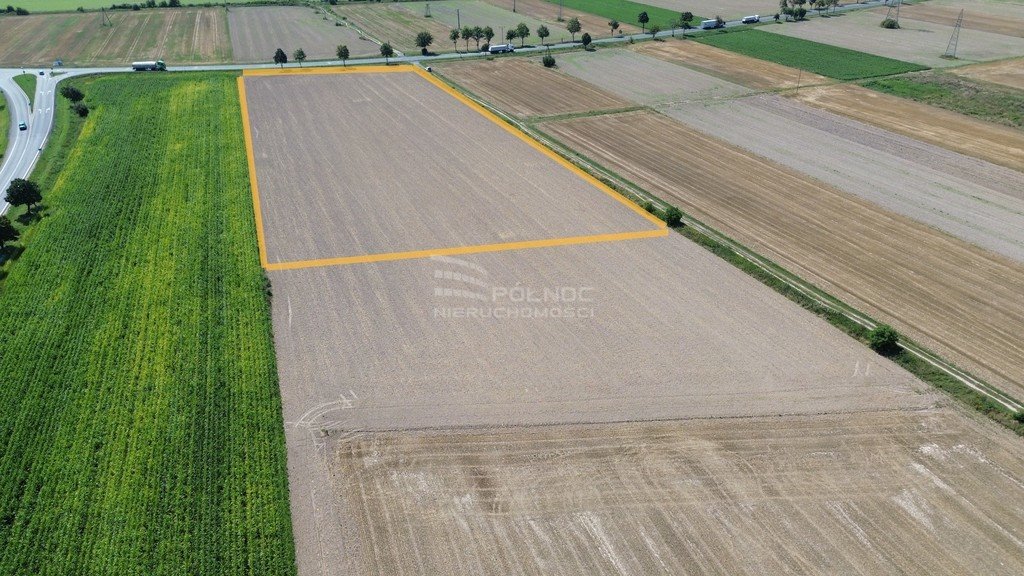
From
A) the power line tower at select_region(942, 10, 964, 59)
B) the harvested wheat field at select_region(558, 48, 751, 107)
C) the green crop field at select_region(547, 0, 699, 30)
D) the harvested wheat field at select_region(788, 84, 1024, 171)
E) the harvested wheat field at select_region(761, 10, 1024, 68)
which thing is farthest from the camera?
the green crop field at select_region(547, 0, 699, 30)

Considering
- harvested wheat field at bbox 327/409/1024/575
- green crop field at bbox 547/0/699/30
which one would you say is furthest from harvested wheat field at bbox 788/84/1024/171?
harvested wheat field at bbox 327/409/1024/575

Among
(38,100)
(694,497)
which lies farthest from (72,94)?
(694,497)

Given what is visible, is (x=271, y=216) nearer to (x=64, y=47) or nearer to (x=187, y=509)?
(x=187, y=509)

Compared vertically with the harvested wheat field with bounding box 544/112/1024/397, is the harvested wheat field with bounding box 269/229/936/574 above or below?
below

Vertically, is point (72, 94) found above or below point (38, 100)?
above

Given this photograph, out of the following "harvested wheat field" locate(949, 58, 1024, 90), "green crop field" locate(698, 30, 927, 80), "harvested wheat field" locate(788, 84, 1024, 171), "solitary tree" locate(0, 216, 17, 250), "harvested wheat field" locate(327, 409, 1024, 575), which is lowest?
"harvested wheat field" locate(327, 409, 1024, 575)

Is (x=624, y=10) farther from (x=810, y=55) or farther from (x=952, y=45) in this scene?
(x=952, y=45)

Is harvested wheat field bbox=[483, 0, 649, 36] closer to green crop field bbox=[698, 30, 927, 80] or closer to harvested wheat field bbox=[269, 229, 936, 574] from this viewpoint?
green crop field bbox=[698, 30, 927, 80]

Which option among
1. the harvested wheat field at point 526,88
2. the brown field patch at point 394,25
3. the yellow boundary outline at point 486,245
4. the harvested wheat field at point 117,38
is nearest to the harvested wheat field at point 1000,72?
the harvested wheat field at point 526,88
